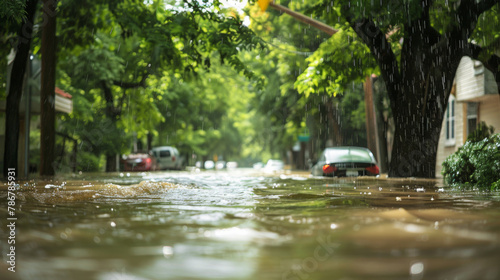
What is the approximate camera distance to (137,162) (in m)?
34.4

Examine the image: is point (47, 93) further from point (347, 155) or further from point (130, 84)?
point (130, 84)

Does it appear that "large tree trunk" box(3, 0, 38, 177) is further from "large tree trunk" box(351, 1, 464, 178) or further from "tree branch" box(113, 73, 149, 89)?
"tree branch" box(113, 73, 149, 89)

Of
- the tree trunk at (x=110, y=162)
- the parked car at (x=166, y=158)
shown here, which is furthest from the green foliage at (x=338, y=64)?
the parked car at (x=166, y=158)

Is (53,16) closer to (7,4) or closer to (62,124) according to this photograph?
(7,4)

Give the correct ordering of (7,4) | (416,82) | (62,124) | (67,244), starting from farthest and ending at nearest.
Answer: (62,124) → (416,82) → (7,4) → (67,244)

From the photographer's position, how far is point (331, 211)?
6570mm

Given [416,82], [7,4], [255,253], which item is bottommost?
[255,253]

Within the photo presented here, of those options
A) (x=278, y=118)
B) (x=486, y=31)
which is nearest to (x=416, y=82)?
(x=486, y=31)

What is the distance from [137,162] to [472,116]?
1761 cm

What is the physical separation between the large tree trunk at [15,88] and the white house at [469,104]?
14.5 m

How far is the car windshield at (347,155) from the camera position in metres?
18.5

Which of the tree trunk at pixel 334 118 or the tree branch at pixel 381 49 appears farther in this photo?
the tree trunk at pixel 334 118

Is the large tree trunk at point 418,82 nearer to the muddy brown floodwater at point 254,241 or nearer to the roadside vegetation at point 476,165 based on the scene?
the roadside vegetation at point 476,165

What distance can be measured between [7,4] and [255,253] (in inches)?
442
